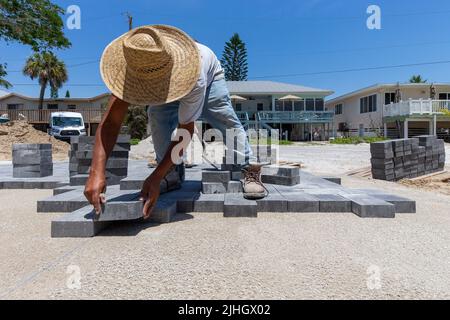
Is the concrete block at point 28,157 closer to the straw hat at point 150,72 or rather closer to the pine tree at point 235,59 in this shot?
the straw hat at point 150,72

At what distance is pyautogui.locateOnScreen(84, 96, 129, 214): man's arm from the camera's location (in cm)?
222

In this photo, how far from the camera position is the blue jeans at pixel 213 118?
3209mm

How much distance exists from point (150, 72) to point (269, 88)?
1135 inches

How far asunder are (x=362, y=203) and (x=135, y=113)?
22477mm

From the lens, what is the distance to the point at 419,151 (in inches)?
304

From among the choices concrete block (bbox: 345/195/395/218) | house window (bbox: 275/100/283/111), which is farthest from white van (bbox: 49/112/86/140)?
concrete block (bbox: 345/195/395/218)

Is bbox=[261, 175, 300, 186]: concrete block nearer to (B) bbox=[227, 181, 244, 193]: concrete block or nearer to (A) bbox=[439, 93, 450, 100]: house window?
(B) bbox=[227, 181, 244, 193]: concrete block

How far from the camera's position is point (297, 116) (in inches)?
1073

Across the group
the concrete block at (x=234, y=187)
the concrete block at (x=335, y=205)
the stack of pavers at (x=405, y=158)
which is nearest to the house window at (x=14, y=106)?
the stack of pavers at (x=405, y=158)

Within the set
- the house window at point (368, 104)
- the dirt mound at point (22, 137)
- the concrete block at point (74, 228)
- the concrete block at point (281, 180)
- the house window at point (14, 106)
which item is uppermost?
the house window at point (14, 106)

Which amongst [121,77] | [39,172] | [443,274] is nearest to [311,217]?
[443,274]

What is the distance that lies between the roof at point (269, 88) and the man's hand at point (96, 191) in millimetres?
26933

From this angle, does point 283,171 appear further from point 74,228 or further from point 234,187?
point 74,228

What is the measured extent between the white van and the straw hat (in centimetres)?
1900
